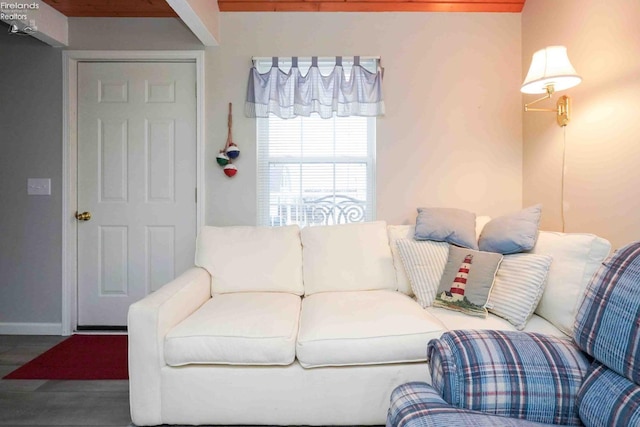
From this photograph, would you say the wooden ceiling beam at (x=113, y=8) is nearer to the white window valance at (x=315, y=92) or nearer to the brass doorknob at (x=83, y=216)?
the white window valance at (x=315, y=92)

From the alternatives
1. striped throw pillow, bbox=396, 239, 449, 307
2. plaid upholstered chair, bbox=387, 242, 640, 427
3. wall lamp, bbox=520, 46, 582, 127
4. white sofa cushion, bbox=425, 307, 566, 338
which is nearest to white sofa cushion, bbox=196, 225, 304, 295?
striped throw pillow, bbox=396, 239, 449, 307

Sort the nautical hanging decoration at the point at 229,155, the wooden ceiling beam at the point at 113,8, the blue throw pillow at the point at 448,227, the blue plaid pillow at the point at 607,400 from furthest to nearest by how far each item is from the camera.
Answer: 1. the nautical hanging decoration at the point at 229,155
2. the wooden ceiling beam at the point at 113,8
3. the blue throw pillow at the point at 448,227
4. the blue plaid pillow at the point at 607,400

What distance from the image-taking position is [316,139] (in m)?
2.79

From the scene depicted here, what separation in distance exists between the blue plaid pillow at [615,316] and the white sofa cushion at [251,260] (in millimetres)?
1494

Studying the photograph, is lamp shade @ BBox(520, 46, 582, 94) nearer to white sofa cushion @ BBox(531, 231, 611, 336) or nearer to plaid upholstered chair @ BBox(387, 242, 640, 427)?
white sofa cushion @ BBox(531, 231, 611, 336)

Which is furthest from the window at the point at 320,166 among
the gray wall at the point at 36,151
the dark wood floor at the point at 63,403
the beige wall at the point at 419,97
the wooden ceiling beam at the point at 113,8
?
the dark wood floor at the point at 63,403

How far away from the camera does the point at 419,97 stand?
2723 mm

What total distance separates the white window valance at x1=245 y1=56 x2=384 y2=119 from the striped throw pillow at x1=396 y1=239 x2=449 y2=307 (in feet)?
3.57

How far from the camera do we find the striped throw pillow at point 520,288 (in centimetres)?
167

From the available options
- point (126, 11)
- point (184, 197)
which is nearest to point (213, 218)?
point (184, 197)

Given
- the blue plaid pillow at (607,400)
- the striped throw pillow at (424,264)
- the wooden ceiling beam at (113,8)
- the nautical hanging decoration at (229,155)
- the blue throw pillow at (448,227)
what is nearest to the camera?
the blue plaid pillow at (607,400)

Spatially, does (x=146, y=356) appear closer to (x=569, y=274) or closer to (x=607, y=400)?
(x=607, y=400)

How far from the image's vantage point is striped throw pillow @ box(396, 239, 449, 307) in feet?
6.45

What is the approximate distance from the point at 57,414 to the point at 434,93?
2.99 m
